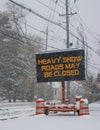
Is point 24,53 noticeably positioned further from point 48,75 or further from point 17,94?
point 48,75

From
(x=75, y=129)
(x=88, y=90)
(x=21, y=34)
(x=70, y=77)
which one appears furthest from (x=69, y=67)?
(x=21, y=34)

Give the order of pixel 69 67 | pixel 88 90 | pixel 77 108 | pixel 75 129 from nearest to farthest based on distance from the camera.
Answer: pixel 75 129, pixel 77 108, pixel 69 67, pixel 88 90

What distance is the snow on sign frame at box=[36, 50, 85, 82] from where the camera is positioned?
2292 cm

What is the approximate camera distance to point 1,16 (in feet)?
226

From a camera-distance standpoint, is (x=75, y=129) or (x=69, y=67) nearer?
(x=75, y=129)

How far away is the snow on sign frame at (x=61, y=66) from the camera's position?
2292 centimetres

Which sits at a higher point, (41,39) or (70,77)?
(41,39)

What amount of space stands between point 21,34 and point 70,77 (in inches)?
1778

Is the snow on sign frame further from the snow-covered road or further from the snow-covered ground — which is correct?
the snow-covered road

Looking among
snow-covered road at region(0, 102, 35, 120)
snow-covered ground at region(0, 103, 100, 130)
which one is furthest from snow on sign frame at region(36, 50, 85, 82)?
snow-covered road at region(0, 102, 35, 120)

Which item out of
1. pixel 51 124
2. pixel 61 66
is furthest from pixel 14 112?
pixel 51 124

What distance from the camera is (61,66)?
76.2 feet

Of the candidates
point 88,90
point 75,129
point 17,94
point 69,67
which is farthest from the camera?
point 17,94

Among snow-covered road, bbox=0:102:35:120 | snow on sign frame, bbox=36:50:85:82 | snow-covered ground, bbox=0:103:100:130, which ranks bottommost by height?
snow-covered road, bbox=0:102:35:120
